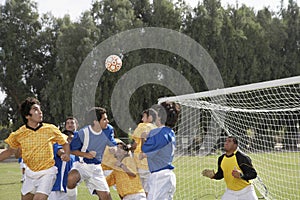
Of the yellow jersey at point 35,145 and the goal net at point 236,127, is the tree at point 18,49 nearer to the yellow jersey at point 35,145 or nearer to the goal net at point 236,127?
the goal net at point 236,127

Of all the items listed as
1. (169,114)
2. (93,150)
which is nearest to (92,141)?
(93,150)

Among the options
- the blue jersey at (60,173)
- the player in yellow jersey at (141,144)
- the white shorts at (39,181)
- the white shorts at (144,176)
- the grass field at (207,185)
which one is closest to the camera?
the white shorts at (39,181)

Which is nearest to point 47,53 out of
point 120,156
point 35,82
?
→ point 35,82

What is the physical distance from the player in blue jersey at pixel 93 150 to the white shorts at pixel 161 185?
4.04 feet

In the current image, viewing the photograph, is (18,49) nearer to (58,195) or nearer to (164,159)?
(58,195)

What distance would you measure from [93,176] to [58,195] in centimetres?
72

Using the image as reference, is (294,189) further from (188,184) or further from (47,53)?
(47,53)

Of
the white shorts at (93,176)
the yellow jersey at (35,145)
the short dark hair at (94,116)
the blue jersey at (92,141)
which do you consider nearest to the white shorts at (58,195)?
the white shorts at (93,176)

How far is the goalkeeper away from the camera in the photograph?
23.4 ft

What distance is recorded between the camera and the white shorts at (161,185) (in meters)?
6.23

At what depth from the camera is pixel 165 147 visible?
616 centimetres

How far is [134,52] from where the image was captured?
104 ft

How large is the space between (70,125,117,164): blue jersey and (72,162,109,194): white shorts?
0.09 m

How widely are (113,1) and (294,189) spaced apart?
24196 millimetres
